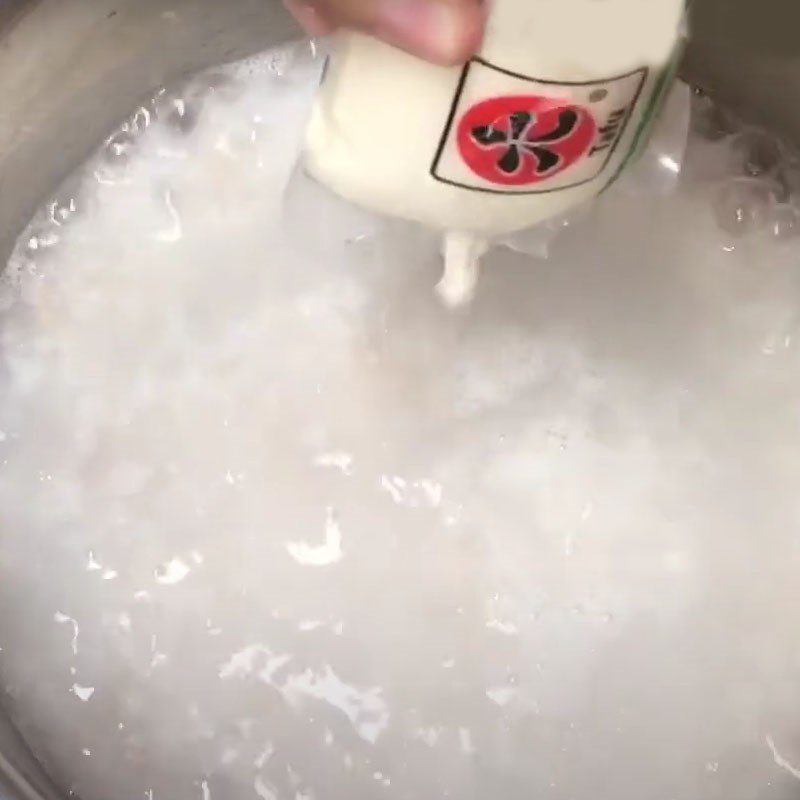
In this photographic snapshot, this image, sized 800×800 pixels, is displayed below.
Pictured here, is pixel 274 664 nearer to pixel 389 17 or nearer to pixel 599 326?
pixel 599 326

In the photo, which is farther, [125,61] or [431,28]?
[125,61]

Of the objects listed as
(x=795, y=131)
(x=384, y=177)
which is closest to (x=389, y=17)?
(x=384, y=177)

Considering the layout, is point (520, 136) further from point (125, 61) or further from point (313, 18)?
point (125, 61)

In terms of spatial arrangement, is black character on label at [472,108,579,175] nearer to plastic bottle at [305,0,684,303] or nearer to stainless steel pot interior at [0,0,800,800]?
plastic bottle at [305,0,684,303]

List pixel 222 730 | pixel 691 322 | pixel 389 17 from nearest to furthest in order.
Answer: pixel 389 17, pixel 222 730, pixel 691 322

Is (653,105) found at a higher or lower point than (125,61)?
higher

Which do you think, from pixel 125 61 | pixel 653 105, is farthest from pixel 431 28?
pixel 125 61
